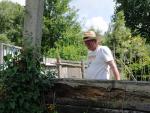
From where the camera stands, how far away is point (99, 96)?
5.39m

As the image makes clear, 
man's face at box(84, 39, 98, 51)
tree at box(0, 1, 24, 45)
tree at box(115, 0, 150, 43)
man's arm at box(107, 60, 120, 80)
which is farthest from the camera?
tree at box(0, 1, 24, 45)

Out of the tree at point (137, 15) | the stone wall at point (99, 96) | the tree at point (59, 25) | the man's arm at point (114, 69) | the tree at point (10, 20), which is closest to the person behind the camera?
the stone wall at point (99, 96)

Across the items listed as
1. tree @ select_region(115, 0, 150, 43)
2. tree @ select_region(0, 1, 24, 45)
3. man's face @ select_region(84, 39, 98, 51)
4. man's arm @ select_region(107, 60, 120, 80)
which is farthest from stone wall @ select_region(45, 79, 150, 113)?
tree @ select_region(0, 1, 24, 45)

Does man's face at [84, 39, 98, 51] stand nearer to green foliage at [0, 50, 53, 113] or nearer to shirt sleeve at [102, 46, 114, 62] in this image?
shirt sleeve at [102, 46, 114, 62]

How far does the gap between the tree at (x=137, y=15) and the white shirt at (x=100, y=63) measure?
42.1 m

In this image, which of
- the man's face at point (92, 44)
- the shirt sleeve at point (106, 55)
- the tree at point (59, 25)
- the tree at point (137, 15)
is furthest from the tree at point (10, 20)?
the shirt sleeve at point (106, 55)

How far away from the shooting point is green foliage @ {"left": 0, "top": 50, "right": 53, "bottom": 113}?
5.83 meters

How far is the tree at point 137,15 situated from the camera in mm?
48156

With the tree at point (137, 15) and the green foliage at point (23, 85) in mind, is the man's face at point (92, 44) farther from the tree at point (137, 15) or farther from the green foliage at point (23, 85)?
the tree at point (137, 15)

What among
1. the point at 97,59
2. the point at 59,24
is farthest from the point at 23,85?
A: the point at 59,24

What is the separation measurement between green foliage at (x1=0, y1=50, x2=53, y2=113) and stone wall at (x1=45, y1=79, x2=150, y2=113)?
0.17 metres

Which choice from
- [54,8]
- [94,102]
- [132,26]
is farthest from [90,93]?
[132,26]

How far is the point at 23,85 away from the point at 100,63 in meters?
1.00

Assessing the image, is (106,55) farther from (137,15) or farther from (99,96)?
(137,15)
